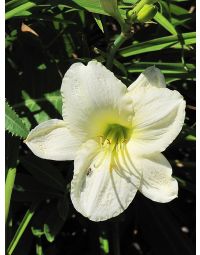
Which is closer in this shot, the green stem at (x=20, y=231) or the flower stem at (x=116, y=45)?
the flower stem at (x=116, y=45)

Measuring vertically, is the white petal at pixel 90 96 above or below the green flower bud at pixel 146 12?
below

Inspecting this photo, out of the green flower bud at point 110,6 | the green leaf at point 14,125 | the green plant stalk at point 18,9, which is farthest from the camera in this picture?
the green plant stalk at point 18,9

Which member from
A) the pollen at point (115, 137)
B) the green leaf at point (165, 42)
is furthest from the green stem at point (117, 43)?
the green leaf at point (165, 42)

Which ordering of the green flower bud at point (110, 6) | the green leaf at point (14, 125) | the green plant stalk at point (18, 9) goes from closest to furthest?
the green flower bud at point (110, 6)
the green leaf at point (14, 125)
the green plant stalk at point (18, 9)

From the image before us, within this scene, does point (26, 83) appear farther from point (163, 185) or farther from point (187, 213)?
point (187, 213)

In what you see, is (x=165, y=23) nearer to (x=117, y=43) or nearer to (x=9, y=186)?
(x=117, y=43)

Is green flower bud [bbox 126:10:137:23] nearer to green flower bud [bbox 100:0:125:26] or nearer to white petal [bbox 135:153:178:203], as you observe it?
green flower bud [bbox 100:0:125:26]

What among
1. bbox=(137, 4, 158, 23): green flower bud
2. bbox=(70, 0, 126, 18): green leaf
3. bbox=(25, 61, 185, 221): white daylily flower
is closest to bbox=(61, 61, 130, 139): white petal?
bbox=(25, 61, 185, 221): white daylily flower

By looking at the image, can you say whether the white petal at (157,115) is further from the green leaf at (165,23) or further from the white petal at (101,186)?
the green leaf at (165,23)

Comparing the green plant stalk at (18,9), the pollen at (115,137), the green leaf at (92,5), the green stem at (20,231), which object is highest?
the green plant stalk at (18,9)
